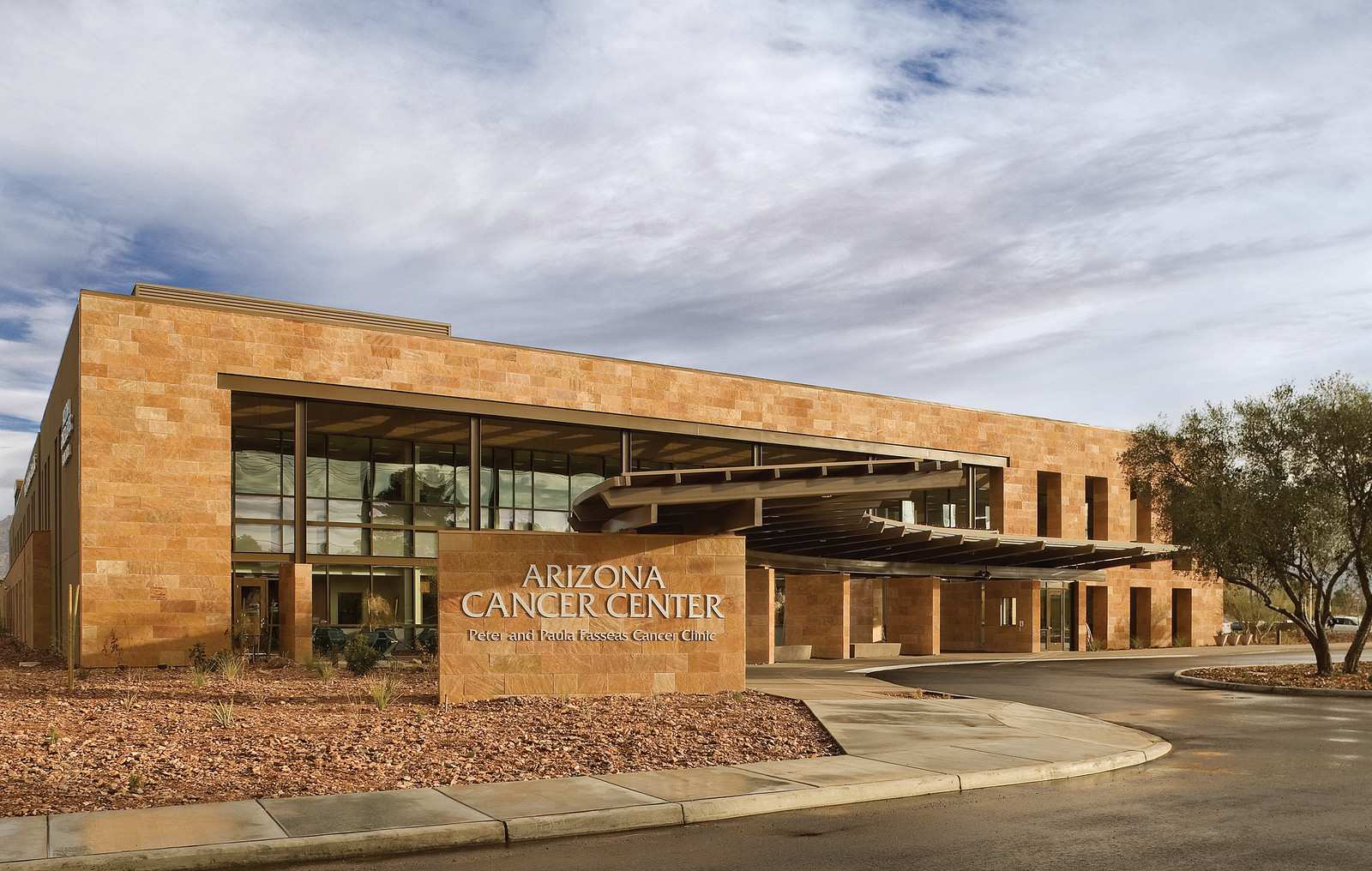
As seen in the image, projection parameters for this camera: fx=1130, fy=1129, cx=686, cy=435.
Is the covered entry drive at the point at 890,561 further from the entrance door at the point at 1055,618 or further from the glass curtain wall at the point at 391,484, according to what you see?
the glass curtain wall at the point at 391,484

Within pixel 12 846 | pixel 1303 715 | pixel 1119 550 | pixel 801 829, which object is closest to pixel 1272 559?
pixel 1303 715

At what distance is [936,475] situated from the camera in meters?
18.6

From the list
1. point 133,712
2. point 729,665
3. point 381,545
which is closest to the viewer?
point 133,712

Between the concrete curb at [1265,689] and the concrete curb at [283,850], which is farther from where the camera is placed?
the concrete curb at [1265,689]

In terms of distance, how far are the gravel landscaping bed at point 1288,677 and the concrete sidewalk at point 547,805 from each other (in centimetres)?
1221

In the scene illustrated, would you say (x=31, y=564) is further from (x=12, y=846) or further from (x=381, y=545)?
(x=12, y=846)

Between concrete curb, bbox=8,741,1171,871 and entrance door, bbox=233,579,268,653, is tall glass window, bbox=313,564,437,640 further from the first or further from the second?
concrete curb, bbox=8,741,1171,871

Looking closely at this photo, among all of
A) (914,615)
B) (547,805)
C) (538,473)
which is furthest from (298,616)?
(914,615)

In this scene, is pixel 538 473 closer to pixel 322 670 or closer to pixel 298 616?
pixel 298 616

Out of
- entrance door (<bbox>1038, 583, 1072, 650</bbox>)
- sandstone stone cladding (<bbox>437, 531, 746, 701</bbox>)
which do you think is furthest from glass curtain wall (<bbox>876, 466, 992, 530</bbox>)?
sandstone stone cladding (<bbox>437, 531, 746, 701</bbox>)

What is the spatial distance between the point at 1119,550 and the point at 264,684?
2875cm

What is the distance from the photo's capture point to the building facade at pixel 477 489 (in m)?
24.3

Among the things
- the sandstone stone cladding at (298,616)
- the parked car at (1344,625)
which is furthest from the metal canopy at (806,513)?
the parked car at (1344,625)

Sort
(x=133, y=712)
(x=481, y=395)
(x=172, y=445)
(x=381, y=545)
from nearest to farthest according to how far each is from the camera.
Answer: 1. (x=133, y=712)
2. (x=172, y=445)
3. (x=481, y=395)
4. (x=381, y=545)
